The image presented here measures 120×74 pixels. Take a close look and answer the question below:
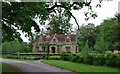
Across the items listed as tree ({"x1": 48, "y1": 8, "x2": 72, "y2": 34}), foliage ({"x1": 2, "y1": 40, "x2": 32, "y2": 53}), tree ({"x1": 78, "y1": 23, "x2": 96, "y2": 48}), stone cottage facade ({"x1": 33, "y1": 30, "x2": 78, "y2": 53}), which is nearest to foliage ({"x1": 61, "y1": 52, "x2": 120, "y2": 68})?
tree ({"x1": 48, "y1": 8, "x2": 72, "y2": 34})

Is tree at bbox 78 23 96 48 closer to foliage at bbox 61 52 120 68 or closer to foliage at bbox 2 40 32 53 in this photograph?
foliage at bbox 2 40 32 53

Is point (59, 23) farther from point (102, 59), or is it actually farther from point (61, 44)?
point (61, 44)

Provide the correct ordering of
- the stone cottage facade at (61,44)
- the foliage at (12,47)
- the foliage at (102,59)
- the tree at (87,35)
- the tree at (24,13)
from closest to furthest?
the tree at (24,13)
the foliage at (102,59)
the foliage at (12,47)
the tree at (87,35)
the stone cottage facade at (61,44)

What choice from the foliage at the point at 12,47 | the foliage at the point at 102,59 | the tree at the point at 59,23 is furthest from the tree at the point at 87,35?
the tree at the point at 59,23

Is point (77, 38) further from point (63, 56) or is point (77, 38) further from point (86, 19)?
point (86, 19)

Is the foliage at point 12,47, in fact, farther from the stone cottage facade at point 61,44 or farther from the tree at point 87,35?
the tree at point 87,35

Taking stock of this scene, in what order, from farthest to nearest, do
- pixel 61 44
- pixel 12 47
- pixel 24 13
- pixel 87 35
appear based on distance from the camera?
pixel 61 44 → pixel 87 35 → pixel 12 47 → pixel 24 13

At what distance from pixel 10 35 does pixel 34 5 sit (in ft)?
15.2

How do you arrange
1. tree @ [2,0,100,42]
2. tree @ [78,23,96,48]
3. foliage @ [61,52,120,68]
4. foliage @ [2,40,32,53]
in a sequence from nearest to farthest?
tree @ [2,0,100,42] → foliage @ [61,52,120,68] → foliage @ [2,40,32,53] → tree @ [78,23,96,48]

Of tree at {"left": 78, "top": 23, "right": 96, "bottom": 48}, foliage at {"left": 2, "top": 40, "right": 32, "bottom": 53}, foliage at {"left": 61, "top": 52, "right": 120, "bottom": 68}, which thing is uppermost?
tree at {"left": 78, "top": 23, "right": 96, "bottom": 48}

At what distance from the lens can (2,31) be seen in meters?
21.0

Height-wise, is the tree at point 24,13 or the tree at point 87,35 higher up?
the tree at point 87,35

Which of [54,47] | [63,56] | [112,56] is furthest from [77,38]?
[112,56]

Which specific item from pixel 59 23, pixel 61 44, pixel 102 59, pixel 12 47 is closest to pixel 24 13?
pixel 59 23
